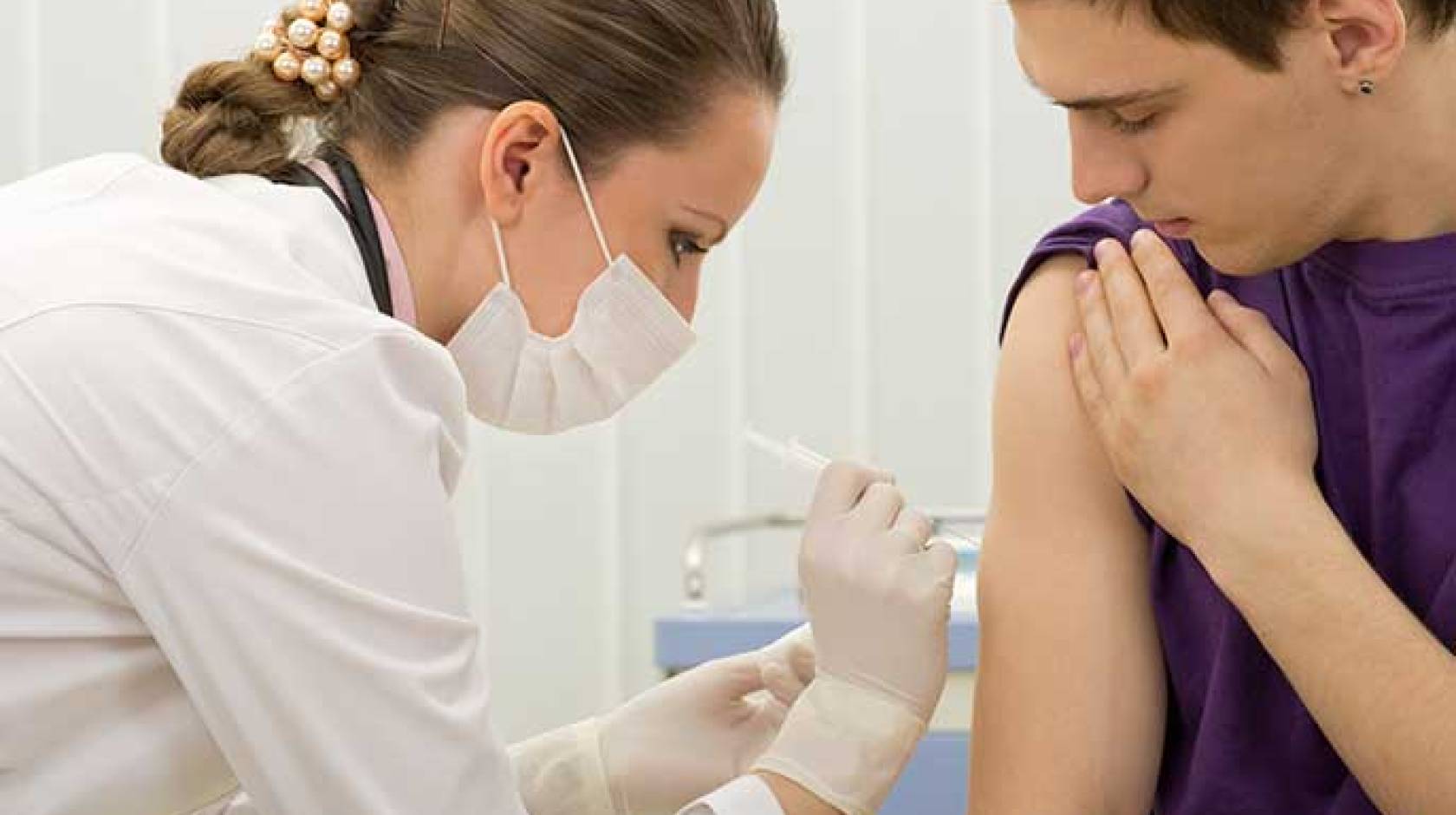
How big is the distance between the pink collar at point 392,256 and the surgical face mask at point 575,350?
7cm

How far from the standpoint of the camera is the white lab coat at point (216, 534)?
1.34 meters

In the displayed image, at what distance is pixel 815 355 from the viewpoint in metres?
3.11

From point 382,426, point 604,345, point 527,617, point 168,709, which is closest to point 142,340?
point 382,426

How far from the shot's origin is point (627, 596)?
3.15 meters

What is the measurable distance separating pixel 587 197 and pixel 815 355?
1405 mm

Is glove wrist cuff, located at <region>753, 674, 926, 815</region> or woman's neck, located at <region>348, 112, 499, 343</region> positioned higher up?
woman's neck, located at <region>348, 112, 499, 343</region>

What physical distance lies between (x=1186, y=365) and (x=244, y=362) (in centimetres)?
66

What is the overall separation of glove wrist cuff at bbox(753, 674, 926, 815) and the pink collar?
46 cm

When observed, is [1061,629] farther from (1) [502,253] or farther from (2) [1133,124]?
(1) [502,253]

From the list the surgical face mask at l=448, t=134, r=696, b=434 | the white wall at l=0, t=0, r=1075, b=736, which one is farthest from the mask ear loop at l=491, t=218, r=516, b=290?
the white wall at l=0, t=0, r=1075, b=736

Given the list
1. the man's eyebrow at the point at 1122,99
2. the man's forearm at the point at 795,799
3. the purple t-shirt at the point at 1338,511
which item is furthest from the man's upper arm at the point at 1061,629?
the man's eyebrow at the point at 1122,99

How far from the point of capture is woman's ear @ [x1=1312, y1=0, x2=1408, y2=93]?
1398 millimetres

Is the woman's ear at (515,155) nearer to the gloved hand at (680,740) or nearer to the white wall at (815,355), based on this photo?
the gloved hand at (680,740)

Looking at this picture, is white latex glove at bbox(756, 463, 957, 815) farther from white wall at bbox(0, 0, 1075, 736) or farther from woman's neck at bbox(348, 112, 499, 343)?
white wall at bbox(0, 0, 1075, 736)
